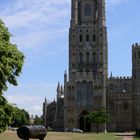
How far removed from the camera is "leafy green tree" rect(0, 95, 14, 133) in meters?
37.4

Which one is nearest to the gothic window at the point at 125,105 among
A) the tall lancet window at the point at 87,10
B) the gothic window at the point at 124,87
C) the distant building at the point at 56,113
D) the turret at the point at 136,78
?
the turret at the point at 136,78

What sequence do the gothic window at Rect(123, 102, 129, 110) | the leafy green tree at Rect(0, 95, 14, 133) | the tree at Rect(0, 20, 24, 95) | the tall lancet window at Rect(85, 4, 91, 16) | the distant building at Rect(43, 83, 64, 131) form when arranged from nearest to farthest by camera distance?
the tree at Rect(0, 20, 24, 95), the leafy green tree at Rect(0, 95, 14, 133), the gothic window at Rect(123, 102, 129, 110), the tall lancet window at Rect(85, 4, 91, 16), the distant building at Rect(43, 83, 64, 131)

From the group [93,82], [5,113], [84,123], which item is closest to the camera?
[5,113]

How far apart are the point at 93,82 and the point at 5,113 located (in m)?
97.5

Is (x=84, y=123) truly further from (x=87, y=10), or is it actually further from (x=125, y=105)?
(x=87, y=10)

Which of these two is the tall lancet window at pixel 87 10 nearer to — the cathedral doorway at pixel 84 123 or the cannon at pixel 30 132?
the cathedral doorway at pixel 84 123

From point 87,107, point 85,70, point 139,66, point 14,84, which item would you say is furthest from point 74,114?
point 14,84

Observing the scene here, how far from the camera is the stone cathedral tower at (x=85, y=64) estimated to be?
5276 inches

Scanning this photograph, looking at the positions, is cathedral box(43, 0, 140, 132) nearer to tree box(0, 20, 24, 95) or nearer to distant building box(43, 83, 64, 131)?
distant building box(43, 83, 64, 131)

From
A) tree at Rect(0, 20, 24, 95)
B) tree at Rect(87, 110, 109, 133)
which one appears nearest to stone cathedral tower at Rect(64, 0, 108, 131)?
tree at Rect(87, 110, 109, 133)

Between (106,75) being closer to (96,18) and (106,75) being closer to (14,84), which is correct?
(96,18)

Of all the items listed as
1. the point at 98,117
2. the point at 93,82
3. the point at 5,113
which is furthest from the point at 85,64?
the point at 5,113

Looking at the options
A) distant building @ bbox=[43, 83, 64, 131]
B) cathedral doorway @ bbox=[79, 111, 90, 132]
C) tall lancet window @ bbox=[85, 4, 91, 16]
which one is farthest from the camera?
distant building @ bbox=[43, 83, 64, 131]

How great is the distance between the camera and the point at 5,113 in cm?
3812
